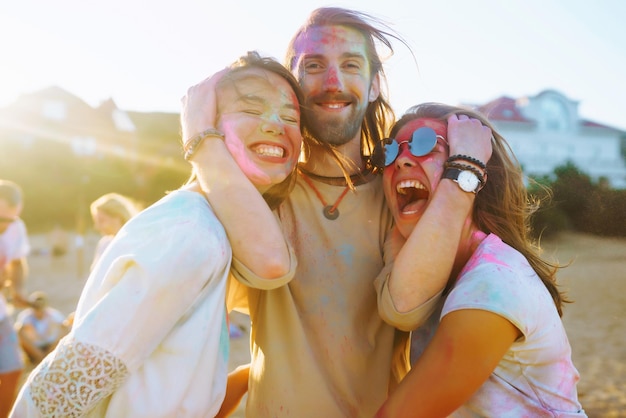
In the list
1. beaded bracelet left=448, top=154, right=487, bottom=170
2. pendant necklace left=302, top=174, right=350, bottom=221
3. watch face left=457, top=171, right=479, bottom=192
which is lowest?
pendant necklace left=302, top=174, right=350, bottom=221

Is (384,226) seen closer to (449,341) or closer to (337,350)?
(337,350)

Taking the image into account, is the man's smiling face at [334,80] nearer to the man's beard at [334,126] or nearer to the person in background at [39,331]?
the man's beard at [334,126]

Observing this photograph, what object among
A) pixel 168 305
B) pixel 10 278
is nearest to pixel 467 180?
pixel 168 305

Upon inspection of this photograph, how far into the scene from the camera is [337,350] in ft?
7.39

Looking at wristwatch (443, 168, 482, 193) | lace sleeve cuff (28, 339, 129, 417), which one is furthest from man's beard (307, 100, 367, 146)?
lace sleeve cuff (28, 339, 129, 417)

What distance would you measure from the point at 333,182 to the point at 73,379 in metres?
1.43

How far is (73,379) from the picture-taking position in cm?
149

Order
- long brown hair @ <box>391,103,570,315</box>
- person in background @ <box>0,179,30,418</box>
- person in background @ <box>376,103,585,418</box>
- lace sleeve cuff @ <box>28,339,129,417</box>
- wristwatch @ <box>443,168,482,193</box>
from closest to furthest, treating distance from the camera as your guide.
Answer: lace sleeve cuff @ <box>28,339,129,417</box>, person in background @ <box>376,103,585,418</box>, wristwatch @ <box>443,168,482,193</box>, long brown hair @ <box>391,103,570,315</box>, person in background @ <box>0,179,30,418</box>

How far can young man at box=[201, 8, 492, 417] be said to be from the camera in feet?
7.26

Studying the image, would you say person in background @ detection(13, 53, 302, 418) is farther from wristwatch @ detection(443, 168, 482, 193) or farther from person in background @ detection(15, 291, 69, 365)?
person in background @ detection(15, 291, 69, 365)

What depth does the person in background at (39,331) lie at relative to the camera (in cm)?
746

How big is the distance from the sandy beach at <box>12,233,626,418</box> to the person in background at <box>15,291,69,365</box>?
263cm

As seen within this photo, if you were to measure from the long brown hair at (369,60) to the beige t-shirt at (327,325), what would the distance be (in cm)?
27

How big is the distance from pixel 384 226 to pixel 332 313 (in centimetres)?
47
